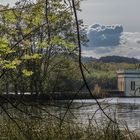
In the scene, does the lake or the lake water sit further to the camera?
the lake water

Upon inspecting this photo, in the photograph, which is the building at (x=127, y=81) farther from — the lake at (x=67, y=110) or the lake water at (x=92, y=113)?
the lake at (x=67, y=110)

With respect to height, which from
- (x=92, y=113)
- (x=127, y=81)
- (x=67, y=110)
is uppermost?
(x=67, y=110)

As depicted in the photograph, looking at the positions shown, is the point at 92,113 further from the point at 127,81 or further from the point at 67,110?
the point at 127,81

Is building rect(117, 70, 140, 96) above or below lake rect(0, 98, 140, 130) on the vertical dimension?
below

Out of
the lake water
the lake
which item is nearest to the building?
the lake water

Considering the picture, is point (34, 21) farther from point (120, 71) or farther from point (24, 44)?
point (120, 71)

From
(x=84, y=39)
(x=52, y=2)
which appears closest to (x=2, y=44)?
(x=52, y=2)

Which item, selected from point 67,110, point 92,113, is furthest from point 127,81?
point 67,110

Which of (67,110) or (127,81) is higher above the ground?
(67,110)

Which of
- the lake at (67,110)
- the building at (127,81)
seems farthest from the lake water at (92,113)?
the building at (127,81)

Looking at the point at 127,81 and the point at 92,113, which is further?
the point at 127,81

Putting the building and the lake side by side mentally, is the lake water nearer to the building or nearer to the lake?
the lake

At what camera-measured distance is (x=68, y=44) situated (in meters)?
8.76

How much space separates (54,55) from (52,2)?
40.3m
